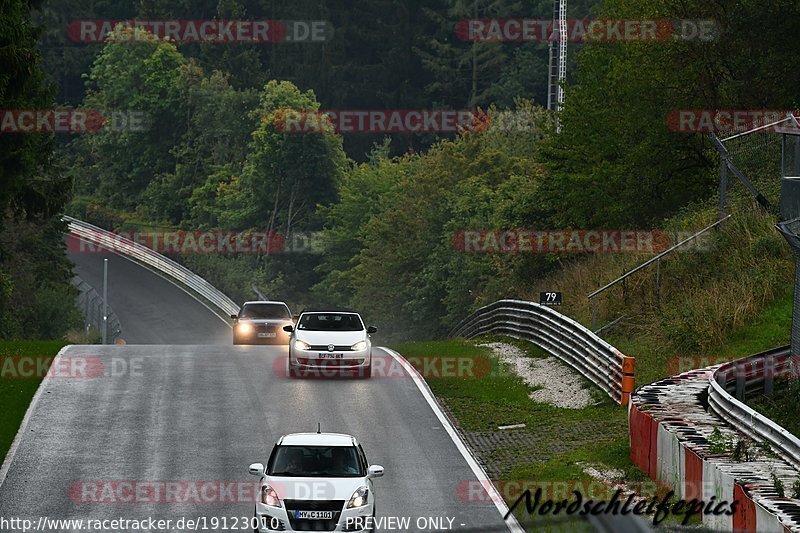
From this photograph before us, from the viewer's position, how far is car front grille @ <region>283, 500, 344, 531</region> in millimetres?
15391

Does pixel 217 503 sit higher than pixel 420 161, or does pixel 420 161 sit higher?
pixel 420 161

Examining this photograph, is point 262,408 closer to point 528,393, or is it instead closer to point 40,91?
point 528,393

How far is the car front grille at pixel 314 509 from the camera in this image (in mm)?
15391

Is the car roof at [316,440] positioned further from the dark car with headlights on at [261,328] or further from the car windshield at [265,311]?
the car windshield at [265,311]

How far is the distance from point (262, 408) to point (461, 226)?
46.1 m

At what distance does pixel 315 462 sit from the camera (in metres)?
16.2

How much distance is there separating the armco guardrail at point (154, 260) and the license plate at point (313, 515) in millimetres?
55473

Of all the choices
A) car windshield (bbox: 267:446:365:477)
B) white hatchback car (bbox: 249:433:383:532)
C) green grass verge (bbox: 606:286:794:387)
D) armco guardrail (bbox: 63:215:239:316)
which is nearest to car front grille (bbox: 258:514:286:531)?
white hatchback car (bbox: 249:433:383:532)

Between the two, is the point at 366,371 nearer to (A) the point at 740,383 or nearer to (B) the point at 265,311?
(A) the point at 740,383

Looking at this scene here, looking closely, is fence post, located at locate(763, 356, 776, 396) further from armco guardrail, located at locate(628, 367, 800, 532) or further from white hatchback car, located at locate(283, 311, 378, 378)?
white hatchback car, located at locate(283, 311, 378, 378)

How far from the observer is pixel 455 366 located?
100ft

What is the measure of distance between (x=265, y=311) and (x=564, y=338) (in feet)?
33.1

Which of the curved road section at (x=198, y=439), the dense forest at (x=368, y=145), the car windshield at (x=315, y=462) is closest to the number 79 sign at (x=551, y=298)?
the curved road section at (x=198, y=439)

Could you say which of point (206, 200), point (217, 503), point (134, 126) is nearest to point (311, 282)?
point (206, 200)
